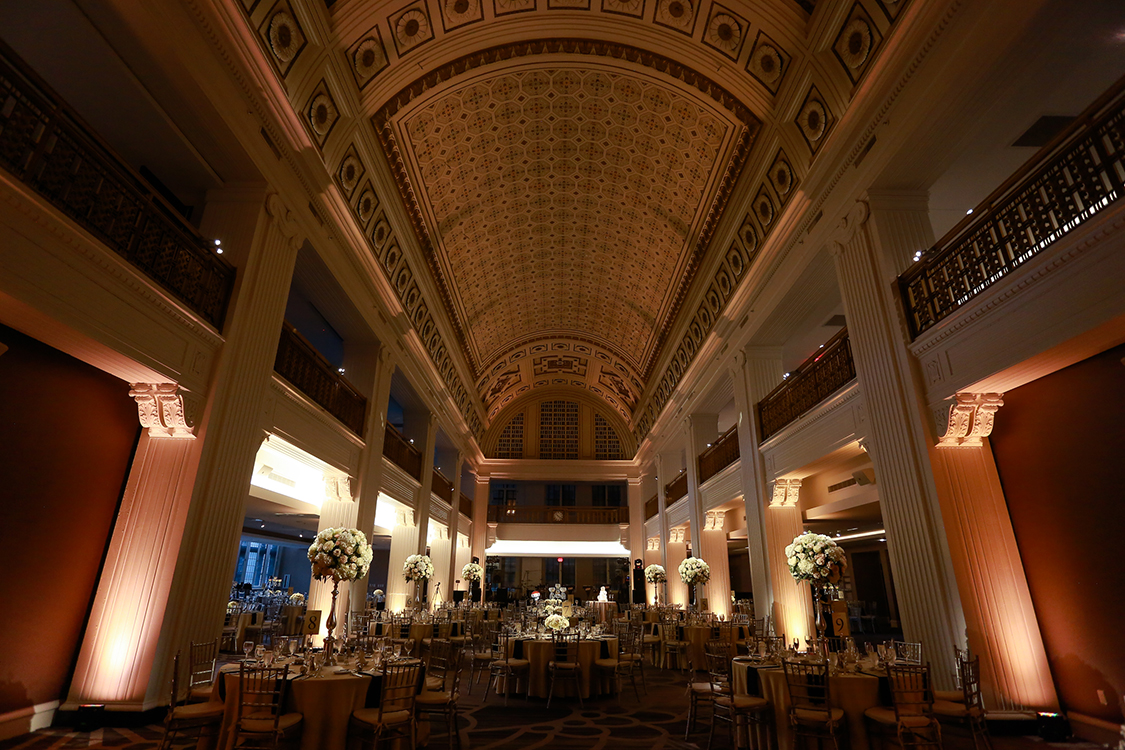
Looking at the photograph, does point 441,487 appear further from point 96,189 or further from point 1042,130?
point 1042,130

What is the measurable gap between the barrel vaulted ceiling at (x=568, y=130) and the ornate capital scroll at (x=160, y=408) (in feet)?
12.5

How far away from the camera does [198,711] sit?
425 cm

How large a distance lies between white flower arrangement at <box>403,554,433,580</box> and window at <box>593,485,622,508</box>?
41.3ft

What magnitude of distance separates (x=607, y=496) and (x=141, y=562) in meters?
20.6

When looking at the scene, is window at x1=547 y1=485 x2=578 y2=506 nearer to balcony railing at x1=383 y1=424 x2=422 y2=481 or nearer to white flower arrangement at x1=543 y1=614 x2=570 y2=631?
balcony railing at x1=383 y1=424 x2=422 y2=481

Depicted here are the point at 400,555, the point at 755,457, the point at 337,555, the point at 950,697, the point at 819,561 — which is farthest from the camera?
the point at 400,555

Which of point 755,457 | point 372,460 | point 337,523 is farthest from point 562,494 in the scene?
point 337,523

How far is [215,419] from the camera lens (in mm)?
5910

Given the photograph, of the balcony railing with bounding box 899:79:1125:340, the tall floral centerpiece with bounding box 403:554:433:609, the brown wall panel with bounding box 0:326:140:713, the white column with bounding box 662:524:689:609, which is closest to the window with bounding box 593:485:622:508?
the white column with bounding box 662:524:689:609

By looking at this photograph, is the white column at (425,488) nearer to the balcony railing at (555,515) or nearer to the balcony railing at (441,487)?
the balcony railing at (441,487)

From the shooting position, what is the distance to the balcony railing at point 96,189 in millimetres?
3932

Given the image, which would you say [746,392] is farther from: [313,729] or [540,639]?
[313,729]

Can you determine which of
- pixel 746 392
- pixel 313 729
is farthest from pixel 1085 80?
pixel 313 729

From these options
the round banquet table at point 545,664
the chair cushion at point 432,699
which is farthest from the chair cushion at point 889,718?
the round banquet table at point 545,664
